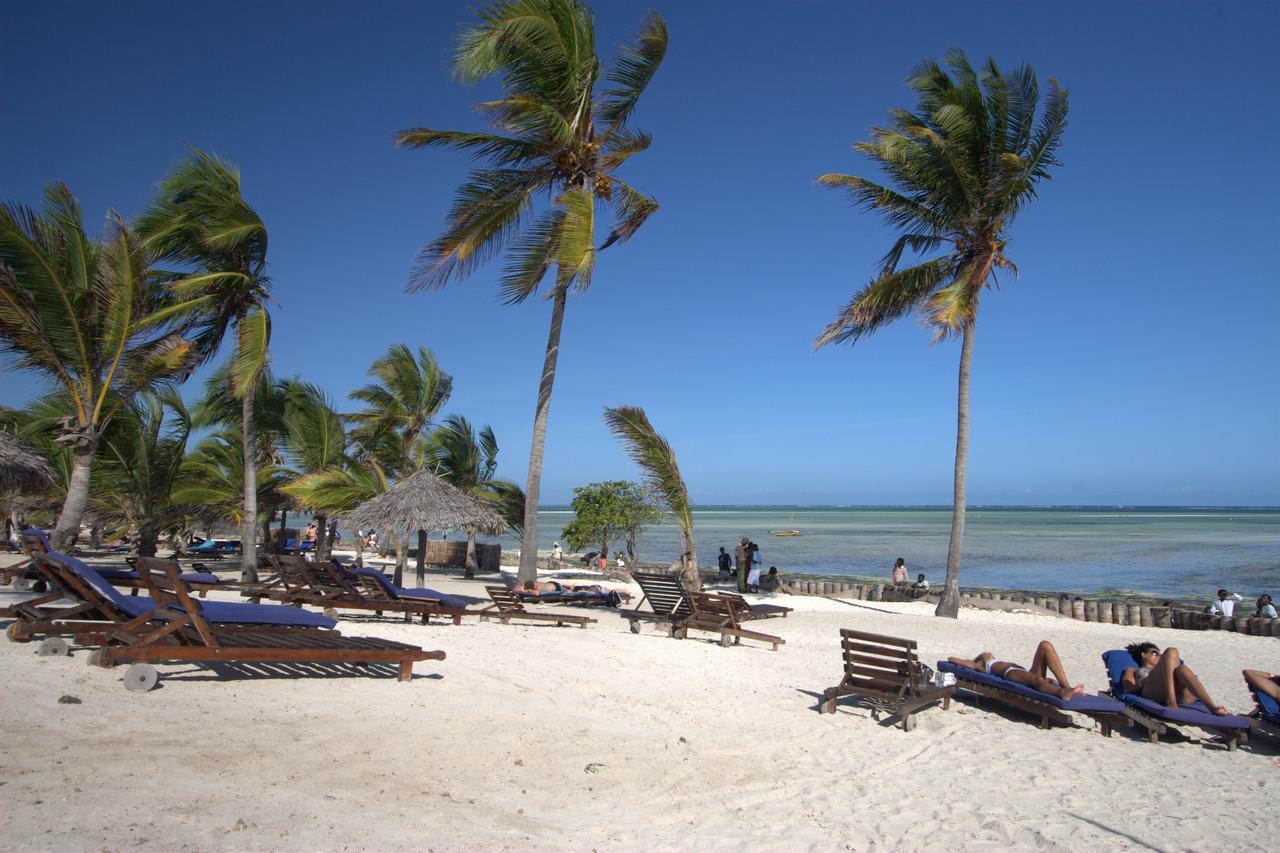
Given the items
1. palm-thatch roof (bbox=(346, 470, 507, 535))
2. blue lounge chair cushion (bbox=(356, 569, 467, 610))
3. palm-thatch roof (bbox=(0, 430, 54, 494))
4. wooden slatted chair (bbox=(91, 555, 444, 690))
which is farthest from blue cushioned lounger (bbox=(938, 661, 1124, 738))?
palm-thatch roof (bbox=(0, 430, 54, 494))

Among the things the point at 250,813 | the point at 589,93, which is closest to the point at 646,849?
the point at 250,813

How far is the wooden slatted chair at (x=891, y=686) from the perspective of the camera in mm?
6934

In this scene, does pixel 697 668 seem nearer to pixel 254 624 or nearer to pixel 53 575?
pixel 254 624

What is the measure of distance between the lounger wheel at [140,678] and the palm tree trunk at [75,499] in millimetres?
7862

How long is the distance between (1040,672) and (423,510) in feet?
33.0

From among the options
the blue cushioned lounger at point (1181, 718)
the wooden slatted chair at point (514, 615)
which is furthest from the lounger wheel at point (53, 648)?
the blue cushioned lounger at point (1181, 718)

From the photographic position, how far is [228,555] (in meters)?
26.1

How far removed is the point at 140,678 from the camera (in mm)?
5414

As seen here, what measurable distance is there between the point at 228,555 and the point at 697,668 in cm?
2204

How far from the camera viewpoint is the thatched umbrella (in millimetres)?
14133

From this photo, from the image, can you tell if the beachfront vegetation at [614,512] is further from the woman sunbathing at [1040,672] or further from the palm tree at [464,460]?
the woman sunbathing at [1040,672]

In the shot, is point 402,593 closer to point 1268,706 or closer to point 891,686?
point 891,686

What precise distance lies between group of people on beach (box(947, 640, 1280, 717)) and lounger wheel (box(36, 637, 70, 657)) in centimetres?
769

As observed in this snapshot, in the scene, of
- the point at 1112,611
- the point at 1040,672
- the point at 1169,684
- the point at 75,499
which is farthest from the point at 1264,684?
the point at 75,499
